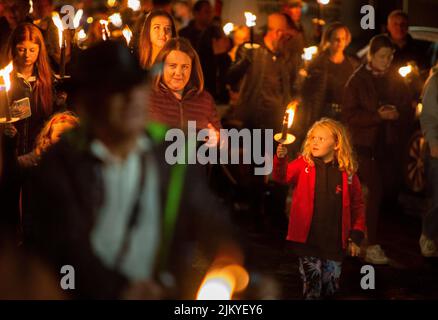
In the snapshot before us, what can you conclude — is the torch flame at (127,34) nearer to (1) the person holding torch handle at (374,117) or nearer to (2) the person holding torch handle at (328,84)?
(1) the person holding torch handle at (374,117)

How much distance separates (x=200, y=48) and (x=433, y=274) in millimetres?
4682

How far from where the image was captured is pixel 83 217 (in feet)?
13.3

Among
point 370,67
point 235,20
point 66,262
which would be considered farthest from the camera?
point 235,20

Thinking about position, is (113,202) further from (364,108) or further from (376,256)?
(364,108)

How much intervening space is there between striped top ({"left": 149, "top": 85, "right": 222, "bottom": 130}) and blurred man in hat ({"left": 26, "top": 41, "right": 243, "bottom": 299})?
334cm

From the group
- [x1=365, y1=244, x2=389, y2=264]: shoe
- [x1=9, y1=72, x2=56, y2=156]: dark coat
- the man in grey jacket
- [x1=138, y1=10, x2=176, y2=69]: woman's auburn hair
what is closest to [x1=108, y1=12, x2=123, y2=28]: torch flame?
[x1=138, y1=10, x2=176, y2=69]: woman's auburn hair

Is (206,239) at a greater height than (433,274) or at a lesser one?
greater

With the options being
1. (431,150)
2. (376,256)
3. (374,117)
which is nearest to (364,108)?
(374,117)

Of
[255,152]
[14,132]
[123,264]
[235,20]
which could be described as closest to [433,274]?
[255,152]

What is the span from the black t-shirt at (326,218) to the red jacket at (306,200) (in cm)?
4

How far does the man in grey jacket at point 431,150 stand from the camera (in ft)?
32.0

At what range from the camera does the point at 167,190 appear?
4.28 metres

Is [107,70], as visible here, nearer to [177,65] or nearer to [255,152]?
[177,65]
